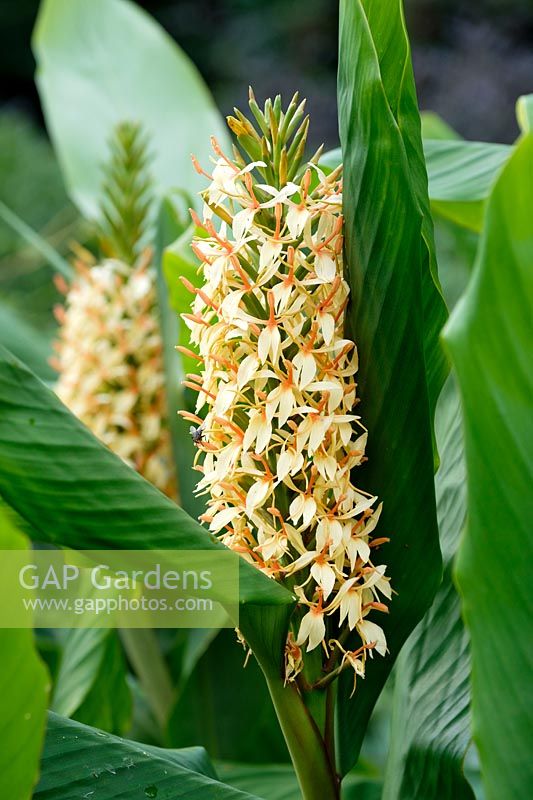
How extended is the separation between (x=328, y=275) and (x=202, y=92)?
0.92 m

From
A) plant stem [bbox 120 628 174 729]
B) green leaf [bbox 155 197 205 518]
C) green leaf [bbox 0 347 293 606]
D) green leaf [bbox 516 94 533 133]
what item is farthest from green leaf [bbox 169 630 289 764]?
green leaf [bbox 516 94 533 133]

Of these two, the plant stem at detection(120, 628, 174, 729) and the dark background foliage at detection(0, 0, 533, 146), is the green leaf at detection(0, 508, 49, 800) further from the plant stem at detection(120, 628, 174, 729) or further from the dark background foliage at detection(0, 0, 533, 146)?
the dark background foliage at detection(0, 0, 533, 146)

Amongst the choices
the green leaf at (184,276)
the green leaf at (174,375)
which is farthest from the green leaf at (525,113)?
the green leaf at (174,375)

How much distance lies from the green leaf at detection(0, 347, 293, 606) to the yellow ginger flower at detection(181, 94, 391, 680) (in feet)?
0.23

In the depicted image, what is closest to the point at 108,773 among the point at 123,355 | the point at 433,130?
the point at 123,355

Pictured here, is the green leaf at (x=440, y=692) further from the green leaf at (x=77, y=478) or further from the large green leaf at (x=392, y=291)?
the green leaf at (x=77, y=478)

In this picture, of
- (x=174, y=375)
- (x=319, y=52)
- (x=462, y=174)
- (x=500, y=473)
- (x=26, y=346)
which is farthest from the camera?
(x=319, y=52)

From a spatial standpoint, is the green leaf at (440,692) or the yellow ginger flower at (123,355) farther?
the yellow ginger flower at (123,355)

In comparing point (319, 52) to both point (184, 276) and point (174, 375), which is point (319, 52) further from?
point (184, 276)

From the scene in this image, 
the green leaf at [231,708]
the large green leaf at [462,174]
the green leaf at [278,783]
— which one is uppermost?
the large green leaf at [462,174]

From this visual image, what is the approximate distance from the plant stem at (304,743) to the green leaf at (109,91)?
89 cm

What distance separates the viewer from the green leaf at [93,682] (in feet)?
2.83

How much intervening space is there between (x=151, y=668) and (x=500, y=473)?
2.50 ft

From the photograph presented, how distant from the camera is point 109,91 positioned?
1.42 m
